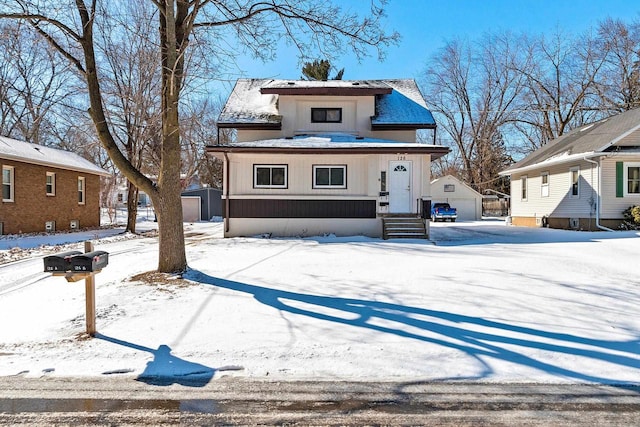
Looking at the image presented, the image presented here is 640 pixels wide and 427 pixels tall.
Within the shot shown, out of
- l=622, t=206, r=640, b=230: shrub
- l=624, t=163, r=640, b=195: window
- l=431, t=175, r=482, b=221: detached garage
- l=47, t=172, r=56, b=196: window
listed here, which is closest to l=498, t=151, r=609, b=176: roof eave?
l=624, t=163, r=640, b=195: window

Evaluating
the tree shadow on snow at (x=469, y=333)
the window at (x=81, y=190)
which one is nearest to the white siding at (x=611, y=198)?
the tree shadow on snow at (x=469, y=333)

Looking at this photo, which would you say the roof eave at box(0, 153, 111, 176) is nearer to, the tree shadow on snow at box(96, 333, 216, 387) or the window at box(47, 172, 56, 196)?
the window at box(47, 172, 56, 196)

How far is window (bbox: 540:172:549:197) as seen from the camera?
20359mm

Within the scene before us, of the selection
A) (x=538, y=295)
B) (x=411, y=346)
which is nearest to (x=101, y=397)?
(x=411, y=346)

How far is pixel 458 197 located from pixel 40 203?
93.4 ft

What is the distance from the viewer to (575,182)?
706 inches

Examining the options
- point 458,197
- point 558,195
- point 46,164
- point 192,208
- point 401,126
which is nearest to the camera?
point 401,126

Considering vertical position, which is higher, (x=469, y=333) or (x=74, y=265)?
(x=74, y=265)

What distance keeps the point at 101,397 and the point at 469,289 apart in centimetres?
531

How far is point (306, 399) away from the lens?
3.16 m

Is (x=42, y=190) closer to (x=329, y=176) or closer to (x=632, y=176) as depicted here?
(x=329, y=176)

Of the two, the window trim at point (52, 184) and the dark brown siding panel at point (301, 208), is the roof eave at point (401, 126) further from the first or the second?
the window trim at point (52, 184)

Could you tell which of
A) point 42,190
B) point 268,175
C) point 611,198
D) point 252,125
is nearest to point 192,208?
point 42,190

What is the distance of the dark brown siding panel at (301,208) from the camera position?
49.3 ft
